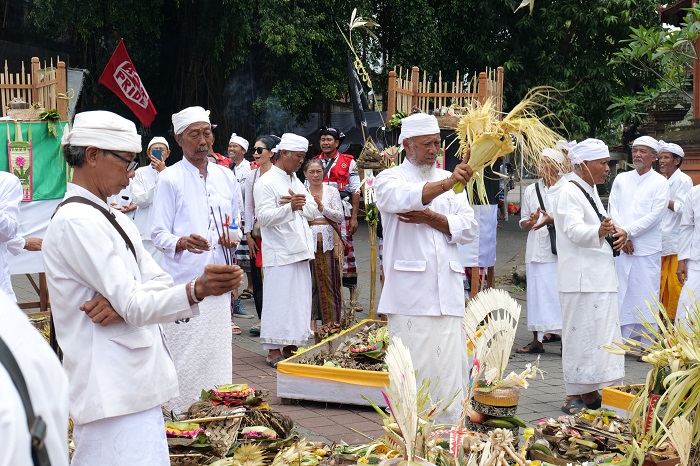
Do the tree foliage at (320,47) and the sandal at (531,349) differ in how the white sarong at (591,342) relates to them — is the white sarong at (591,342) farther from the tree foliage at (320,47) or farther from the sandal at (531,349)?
the tree foliage at (320,47)

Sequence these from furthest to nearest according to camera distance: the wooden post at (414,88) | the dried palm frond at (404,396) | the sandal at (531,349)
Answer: the wooden post at (414,88)
the sandal at (531,349)
the dried palm frond at (404,396)

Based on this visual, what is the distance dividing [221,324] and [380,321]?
3.31 m

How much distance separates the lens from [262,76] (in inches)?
819

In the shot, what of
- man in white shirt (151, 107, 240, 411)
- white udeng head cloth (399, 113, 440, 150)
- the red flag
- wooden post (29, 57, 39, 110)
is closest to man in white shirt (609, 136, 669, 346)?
white udeng head cloth (399, 113, 440, 150)

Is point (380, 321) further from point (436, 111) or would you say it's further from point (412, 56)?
point (412, 56)

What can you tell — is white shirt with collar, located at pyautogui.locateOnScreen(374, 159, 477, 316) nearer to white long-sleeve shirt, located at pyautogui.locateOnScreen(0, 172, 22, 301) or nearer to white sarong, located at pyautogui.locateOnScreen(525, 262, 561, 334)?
white long-sleeve shirt, located at pyautogui.locateOnScreen(0, 172, 22, 301)

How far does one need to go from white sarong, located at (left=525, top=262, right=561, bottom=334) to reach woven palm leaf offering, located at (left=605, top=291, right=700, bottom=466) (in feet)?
14.4

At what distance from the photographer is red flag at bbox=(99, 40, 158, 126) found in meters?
12.3

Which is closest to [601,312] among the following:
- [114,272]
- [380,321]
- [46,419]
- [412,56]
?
[380,321]

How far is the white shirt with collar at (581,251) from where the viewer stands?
6801 millimetres

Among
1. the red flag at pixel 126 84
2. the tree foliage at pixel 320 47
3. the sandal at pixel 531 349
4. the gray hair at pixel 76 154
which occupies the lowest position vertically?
the sandal at pixel 531 349

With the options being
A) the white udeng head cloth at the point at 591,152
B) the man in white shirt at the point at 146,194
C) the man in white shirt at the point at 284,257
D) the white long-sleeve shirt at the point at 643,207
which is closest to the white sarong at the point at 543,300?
the white long-sleeve shirt at the point at 643,207

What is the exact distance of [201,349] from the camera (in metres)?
6.00

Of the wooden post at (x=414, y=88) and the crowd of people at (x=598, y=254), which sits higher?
the wooden post at (x=414, y=88)
